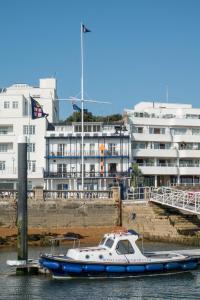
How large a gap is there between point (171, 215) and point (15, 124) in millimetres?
34960

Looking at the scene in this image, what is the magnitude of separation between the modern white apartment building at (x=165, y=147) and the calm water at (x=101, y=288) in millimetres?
49265

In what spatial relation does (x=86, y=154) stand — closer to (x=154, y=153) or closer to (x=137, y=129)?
(x=137, y=129)

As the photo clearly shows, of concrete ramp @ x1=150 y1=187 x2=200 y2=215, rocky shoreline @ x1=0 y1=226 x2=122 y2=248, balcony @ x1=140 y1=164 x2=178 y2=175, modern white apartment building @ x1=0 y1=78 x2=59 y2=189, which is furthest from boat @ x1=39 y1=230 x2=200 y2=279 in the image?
balcony @ x1=140 y1=164 x2=178 y2=175

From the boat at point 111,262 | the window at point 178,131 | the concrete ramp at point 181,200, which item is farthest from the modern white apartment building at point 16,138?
the boat at point 111,262

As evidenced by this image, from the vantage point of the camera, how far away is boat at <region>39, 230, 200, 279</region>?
124 feet

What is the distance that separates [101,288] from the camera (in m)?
36.2

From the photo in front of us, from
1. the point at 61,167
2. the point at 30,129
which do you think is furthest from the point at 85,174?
the point at 30,129

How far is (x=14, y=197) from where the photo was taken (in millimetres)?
61656

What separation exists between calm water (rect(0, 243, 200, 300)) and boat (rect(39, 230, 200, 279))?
431 millimetres

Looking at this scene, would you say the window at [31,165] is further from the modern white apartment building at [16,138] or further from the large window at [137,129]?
the large window at [137,129]

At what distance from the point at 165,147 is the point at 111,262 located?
180 ft

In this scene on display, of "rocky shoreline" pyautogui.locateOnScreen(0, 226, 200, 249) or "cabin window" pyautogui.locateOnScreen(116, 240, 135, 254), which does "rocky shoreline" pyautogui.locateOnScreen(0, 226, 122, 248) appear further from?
"cabin window" pyautogui.locateOnScreen(116, 240, 135, 254)

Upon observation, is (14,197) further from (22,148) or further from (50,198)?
(22,148)

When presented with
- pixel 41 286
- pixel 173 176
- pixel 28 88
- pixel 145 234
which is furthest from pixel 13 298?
Result: pixel 28 88
